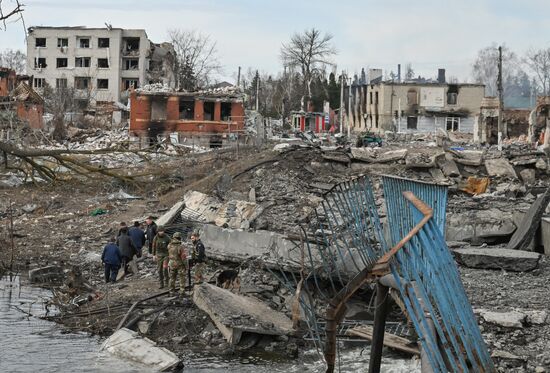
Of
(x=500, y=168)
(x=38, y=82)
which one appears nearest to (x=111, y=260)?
(x=500, y=168)

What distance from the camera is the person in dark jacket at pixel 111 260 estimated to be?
16.4 metres

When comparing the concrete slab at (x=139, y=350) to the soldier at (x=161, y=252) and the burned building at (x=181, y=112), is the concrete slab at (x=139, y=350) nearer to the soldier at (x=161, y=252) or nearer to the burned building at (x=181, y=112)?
the soldier at (x=161, y=252)

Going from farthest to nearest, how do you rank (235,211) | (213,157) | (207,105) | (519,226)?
(207,105), (213,157), (235,211), (519,226)

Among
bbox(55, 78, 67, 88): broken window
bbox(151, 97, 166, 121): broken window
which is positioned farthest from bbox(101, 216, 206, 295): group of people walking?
bbox(55, 78, 67, 88): broken window

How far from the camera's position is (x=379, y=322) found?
744 centimetres

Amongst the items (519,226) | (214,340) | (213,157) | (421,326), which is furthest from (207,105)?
(421,326)

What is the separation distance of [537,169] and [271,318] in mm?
14083

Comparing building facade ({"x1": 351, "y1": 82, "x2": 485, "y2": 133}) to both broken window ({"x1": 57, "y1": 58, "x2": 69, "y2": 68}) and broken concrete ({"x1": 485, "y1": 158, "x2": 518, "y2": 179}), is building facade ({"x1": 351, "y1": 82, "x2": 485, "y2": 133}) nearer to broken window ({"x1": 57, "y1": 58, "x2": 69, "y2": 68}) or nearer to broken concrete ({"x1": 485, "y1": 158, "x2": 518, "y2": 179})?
broken window ({"x1": 57, "y1": 58, "x2": 69, "y2": 68})

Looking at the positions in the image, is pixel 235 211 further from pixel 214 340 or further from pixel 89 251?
pixel 214 340

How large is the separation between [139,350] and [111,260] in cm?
472

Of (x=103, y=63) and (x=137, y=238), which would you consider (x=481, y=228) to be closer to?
(x=137, y=238)

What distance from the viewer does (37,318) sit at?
14656 mm

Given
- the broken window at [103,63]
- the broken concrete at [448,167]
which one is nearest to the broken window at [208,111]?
the broken concrete at [448,167]

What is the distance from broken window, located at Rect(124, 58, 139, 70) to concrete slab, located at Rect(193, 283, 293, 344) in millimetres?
60203
